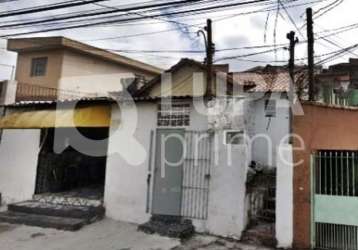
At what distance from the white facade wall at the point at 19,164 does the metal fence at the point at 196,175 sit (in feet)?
17.1

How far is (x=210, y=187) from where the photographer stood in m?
9.39

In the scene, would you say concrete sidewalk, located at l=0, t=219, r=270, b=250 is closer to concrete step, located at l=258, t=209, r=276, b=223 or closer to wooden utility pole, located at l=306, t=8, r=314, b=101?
concrete step, located at l=258, t=209, r=276, b=223

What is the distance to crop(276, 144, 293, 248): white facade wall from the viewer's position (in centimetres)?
817

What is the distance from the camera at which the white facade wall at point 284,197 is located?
8.17 m

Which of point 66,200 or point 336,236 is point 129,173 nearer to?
point 66,200

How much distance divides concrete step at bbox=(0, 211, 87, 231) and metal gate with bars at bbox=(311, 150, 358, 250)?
19.2 ft

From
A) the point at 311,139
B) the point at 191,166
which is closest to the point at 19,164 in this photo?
the point at 191,166

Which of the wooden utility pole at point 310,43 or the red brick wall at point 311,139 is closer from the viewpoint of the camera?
the red brick wall at point 311,139

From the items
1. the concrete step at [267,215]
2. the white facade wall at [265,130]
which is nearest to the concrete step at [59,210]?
the concrete step at [267,215]

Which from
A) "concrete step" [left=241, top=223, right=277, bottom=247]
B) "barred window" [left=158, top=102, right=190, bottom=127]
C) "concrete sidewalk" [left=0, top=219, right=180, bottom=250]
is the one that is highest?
"barred window" [left=158, top=102, right=190, bottom=127]

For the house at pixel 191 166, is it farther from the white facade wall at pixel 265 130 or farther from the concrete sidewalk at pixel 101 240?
the white facade wall at pixel 265 130

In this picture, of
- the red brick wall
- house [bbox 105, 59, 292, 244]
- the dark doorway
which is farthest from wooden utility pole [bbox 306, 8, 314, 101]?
the dark doorway

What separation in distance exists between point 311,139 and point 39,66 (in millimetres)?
17365

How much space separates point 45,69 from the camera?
2138 cm
